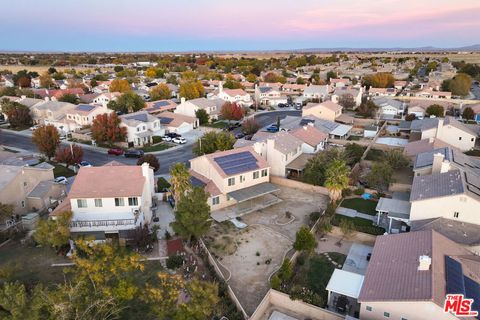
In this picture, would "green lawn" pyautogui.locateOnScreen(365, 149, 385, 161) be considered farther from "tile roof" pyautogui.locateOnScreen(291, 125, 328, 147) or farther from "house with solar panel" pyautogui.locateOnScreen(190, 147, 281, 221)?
"house with solar panel" pyautogui.locateOnScreen(190, 147, 281, 221)

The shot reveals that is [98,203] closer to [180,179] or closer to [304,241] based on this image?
[180,179]

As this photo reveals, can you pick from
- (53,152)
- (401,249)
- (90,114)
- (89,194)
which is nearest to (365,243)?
(401,249)

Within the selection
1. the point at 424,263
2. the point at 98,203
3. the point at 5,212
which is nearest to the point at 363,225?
the point at 424,263

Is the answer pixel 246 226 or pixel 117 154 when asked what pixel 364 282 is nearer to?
pixel 246 226

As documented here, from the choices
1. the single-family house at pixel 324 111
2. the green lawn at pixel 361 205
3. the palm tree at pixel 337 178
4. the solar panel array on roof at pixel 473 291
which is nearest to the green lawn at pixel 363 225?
the green lawn at pixel 361 205

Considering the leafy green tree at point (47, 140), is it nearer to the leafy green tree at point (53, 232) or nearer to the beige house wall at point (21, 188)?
the beige house wall at point (21, 188)

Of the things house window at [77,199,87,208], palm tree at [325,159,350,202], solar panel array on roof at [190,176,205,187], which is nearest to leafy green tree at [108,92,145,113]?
solar panel array on roof at [190,176,205,187]

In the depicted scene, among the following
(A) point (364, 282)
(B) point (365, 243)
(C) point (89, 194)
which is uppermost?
(C) point (89, 194)

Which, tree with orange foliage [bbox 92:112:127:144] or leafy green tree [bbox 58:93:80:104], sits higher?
leafy green tree [bbox 58:93:80:104]
